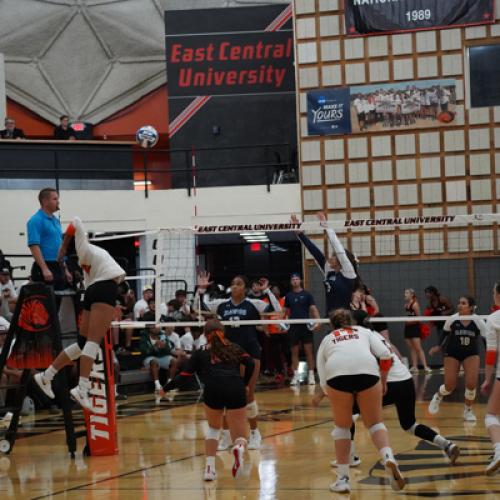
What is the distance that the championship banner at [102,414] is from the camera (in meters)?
11.4

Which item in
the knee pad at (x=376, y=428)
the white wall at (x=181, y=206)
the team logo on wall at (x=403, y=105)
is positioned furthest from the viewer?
the white wall at (x=181, y=206)

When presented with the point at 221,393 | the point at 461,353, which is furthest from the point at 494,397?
the point at 461,353

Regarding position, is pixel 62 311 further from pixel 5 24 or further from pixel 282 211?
pixel 5 24

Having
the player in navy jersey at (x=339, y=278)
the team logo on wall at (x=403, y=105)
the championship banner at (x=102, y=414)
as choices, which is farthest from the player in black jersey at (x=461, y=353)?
the team logo on wall at (x=403, y=105)

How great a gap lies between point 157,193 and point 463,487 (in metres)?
15.8

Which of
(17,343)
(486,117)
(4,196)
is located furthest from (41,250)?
(486,117)

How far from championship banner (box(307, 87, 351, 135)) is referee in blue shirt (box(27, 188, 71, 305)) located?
12.5 metres

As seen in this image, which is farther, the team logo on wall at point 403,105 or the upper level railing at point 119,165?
the upper level railing at point 119,165

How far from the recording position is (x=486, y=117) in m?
22.5

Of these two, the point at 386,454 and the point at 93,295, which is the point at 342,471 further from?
the point at 93,295

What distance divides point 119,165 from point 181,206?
5.49 ft

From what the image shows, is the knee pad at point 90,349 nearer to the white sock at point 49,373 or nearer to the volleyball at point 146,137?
the white sock at point 49,373

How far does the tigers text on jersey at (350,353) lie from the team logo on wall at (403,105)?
567 inches

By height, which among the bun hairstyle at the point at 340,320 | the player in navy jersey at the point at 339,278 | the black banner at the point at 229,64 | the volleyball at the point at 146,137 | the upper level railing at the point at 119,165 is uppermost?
the black banner at the point at 229,64
